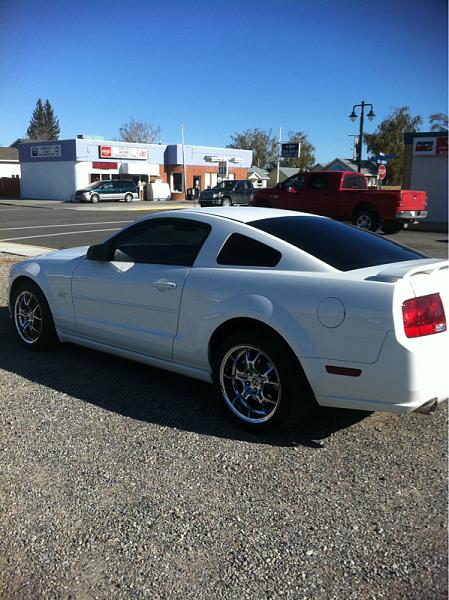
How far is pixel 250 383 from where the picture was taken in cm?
378

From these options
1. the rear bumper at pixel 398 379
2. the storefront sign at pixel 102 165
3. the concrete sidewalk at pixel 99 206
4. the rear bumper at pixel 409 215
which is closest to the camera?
the rear bumper at pixel 398 379

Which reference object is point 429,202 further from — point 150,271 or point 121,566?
point 121,566

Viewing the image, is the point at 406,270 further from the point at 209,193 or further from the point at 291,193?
the point at 209,193

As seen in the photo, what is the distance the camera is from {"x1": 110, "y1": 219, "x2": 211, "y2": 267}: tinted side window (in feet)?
14.1

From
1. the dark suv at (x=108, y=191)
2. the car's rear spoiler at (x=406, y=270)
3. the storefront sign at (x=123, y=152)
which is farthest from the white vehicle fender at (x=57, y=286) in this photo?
the storefront sign at (x=123, y=152)

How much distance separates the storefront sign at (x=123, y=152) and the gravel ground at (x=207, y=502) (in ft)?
155

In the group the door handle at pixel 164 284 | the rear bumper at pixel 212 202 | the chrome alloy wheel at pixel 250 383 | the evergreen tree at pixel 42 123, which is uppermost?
the evergreen tree at pixel 42 123

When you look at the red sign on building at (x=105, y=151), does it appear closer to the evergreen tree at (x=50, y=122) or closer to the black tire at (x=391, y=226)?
the black tire at (x=391, y=226)

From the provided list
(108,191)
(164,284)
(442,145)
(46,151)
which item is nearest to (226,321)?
(164,284)

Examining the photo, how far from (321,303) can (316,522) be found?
1255 mm

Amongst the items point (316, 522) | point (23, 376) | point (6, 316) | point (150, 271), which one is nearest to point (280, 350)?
point (316, 522)

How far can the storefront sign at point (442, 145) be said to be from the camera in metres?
23.7

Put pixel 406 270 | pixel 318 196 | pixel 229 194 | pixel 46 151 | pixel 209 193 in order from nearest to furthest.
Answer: pixel 406 270
pixel 318 196
pixel 229 194
pixel 209 193
pixel 46 151

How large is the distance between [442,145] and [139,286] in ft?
75.0
